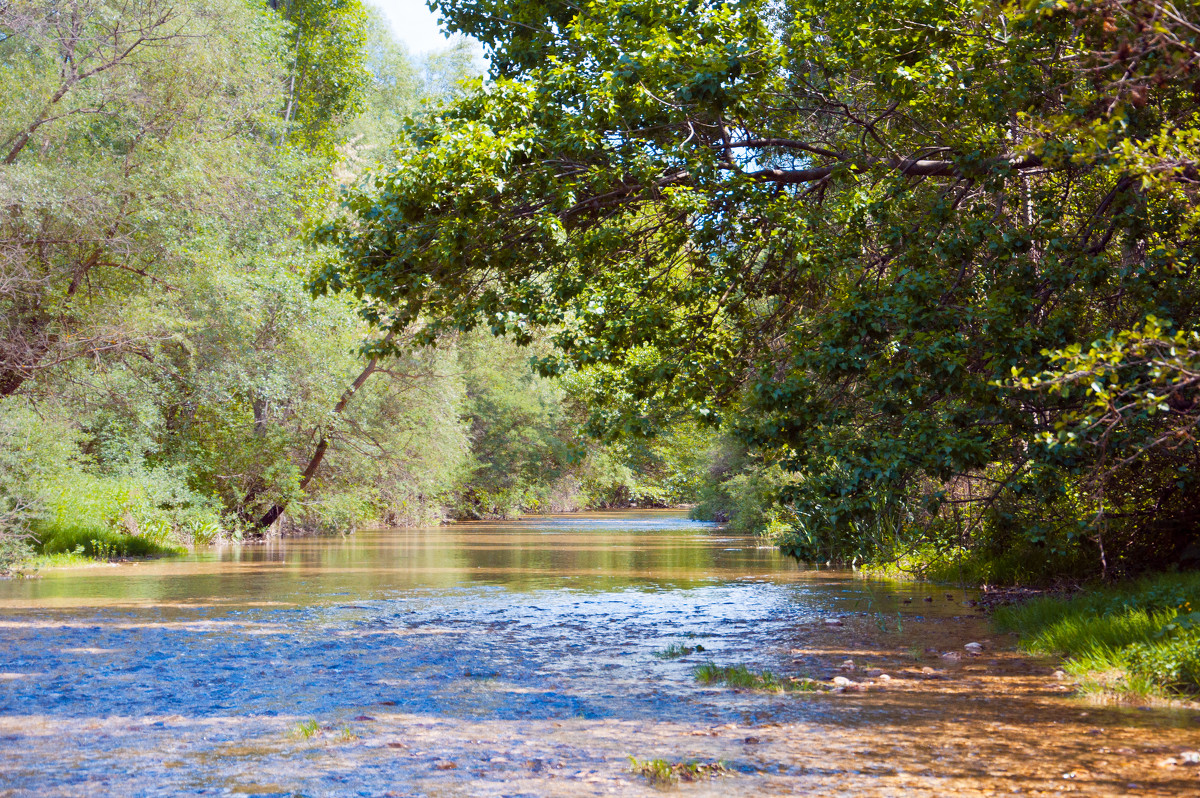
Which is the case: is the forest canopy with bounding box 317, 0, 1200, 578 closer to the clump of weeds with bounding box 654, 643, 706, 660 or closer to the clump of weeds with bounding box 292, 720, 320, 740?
the clump of weeds with bounding box 654, 643, 706, 660

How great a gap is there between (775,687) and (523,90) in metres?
7.04

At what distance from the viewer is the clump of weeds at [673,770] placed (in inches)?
200

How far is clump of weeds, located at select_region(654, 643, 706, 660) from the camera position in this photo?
29.7ft

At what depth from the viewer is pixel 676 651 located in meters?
9.27

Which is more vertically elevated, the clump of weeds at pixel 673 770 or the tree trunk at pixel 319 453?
the tree trunk at pixel 319 453

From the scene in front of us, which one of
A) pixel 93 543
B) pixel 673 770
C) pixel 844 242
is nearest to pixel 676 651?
pixel 673 770

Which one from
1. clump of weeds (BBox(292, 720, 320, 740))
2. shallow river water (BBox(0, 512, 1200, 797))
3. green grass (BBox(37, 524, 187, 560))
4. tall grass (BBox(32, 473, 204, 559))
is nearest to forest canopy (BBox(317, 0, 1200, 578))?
shallow river water (BBox(0, 512, 1200, 797))

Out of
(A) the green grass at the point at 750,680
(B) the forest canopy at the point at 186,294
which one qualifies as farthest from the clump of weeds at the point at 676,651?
(B) the forest canopy at the point at 186,294

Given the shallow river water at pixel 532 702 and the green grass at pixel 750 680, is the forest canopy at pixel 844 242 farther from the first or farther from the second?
the green grass at pixel 750 680

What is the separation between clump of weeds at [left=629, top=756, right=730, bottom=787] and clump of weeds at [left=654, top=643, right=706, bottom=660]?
3.70 meters

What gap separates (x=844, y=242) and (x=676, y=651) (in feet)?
15.6

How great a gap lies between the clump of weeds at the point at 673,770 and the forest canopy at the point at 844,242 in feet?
15.0

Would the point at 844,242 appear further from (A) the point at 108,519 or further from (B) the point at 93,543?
(A) the point at 108,519

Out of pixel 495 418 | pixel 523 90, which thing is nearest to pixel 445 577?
pixel 523 90
